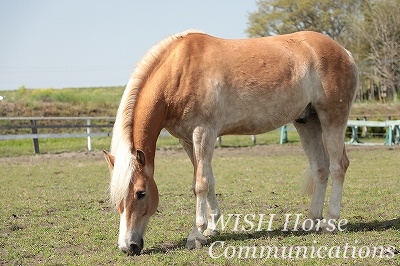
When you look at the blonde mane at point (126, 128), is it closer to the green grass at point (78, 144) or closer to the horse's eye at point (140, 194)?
the horse's eye at point (140, 194)

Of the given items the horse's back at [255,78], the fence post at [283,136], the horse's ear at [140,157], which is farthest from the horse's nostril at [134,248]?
the fence post at [283,136]

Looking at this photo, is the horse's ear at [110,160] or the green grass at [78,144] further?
the green grass at [78,144]

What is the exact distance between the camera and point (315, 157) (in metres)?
7.55

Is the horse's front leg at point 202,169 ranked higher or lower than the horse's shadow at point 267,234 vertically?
higher

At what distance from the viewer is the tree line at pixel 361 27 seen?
3722cm

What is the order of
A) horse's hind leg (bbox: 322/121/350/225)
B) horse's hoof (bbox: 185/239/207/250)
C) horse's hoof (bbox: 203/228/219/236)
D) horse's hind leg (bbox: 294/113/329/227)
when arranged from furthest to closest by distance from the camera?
horse's hind leg (bbox: 294/113/329/227), horse's hind leg (bbox: 322/121/350/225), horse's hoof (bbox: 203/228/219/236), horse's hoof (bbox: 185/239/207/250)

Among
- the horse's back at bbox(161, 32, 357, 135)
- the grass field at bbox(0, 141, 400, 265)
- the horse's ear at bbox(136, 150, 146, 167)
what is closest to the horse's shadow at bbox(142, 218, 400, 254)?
the grass field at bbox(0, 141, 400, 265)

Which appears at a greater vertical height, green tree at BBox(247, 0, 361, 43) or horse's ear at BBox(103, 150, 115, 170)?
green tree at BBox(247, 0, 361, 43)

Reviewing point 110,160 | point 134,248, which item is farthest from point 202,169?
point 134,248

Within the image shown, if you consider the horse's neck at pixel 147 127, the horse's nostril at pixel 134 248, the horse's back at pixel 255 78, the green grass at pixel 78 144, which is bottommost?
the green grass at pixel 78 144

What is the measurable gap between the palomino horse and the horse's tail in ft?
0.21

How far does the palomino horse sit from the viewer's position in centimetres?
596

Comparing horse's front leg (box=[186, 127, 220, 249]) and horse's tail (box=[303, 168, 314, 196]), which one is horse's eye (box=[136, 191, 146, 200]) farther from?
horse's tail (box=[303, 168, 314, 196])

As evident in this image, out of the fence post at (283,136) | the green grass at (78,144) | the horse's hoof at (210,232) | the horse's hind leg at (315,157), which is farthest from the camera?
the fence post at (283,136)
